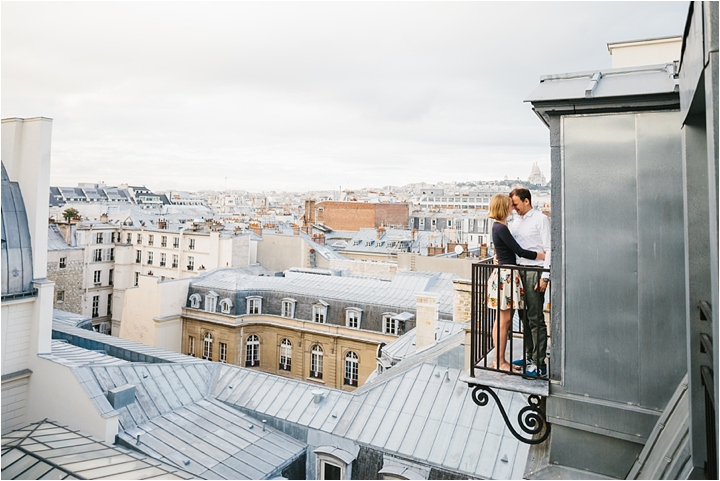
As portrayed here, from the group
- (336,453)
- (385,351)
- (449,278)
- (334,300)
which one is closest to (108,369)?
(336,453)

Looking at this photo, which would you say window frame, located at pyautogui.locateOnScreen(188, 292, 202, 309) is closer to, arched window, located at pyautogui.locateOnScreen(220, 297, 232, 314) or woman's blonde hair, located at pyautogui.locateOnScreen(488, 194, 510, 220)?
arched window, located at pyautogui.locateOnScreen(220, 297, 232, 314)

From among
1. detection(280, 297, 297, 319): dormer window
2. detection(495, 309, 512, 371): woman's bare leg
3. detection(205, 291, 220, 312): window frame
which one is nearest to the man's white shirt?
detection(495, 309, 512, 371): woman's bare leg

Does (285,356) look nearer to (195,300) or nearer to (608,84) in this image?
(195,300)

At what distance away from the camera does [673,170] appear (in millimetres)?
3938

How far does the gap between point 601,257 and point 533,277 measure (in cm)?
73

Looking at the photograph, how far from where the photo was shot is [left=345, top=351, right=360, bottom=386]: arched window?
27.6 m

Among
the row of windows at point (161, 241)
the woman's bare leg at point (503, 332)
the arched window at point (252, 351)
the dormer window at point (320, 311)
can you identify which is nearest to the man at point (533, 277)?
the woman's bare leg at point (503, 332)

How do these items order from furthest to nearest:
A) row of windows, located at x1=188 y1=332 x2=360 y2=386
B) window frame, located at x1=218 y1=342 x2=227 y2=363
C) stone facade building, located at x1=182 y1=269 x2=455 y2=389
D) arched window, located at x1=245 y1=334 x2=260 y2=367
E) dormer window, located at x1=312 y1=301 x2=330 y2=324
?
arched window, located at x1=245 y1=334 x2=260 y2=367 → window frame, located at x1=218 y1=342 x2=227 y2=363 → dormer window, located at x1=312 y1=301 x2=330 y2=324 → row of windows, located at x1=188 y1=332 x2=360 y2=386 → stone facade building, located at x1=182 y1=269 x2=455 y2=389

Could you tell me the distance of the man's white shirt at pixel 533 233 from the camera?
492 centimetres

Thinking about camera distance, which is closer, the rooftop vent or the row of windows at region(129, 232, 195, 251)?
the rooftop vent

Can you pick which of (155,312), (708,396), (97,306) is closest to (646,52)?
(708,396)

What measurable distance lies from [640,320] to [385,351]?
15.8m

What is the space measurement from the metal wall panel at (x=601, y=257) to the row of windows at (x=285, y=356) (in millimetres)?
24167

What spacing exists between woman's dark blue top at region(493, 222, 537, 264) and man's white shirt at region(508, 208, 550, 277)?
0.13m
